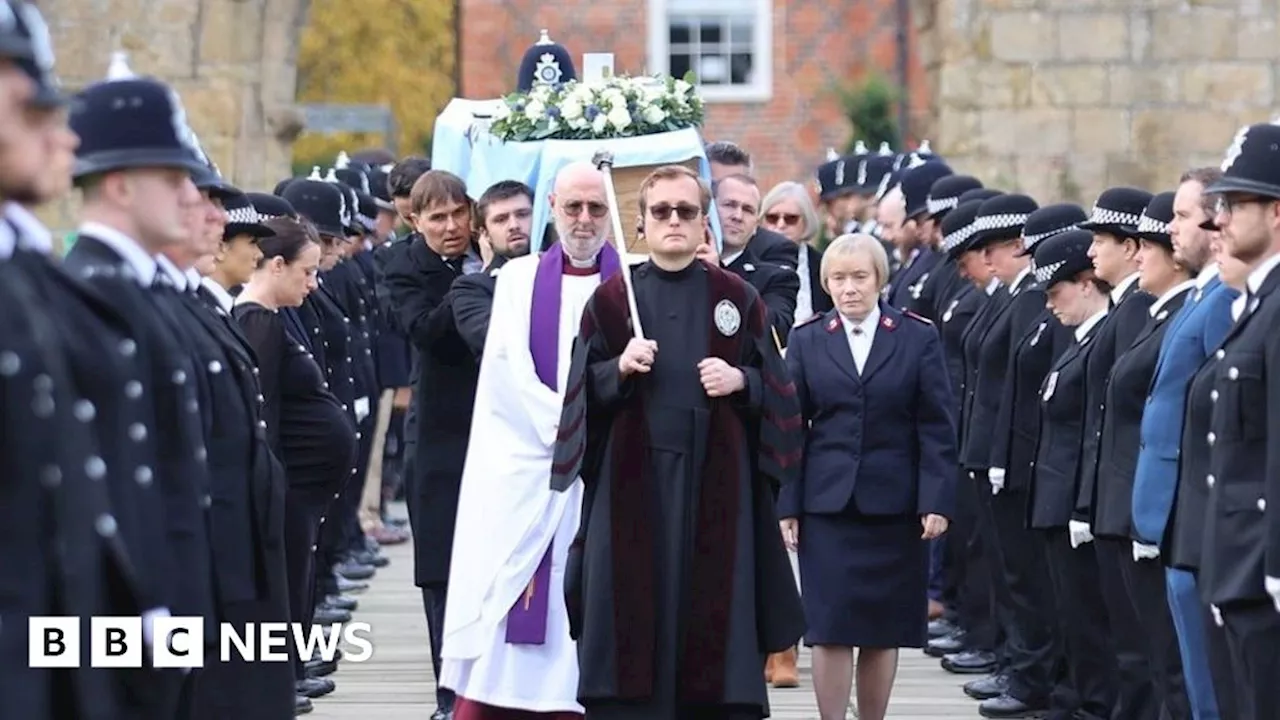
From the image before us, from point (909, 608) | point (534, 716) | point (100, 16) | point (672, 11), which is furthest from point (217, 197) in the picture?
point (672, 11)

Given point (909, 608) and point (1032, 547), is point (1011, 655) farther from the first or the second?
point (909, 608)

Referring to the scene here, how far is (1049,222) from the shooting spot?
9.91 metres

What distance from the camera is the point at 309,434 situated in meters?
8.45

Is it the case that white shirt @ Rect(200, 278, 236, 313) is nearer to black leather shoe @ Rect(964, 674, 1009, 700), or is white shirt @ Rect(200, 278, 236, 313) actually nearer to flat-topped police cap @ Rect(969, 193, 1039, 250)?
black leather shoe @ Rect(964, 674, 1009, 700)

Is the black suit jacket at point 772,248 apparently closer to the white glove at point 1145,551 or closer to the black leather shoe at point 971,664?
the black leather shoe at point 971,664

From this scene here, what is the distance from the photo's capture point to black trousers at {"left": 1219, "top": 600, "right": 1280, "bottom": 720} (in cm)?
639

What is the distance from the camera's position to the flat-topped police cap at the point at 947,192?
12.8 metres

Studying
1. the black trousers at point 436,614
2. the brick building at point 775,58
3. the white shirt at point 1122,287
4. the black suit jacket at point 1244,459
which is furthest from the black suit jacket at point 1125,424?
the brick building at point 775,58

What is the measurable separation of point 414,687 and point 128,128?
17.3ft

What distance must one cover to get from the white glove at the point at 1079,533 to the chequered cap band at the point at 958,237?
101 inches

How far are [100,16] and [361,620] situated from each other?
732 cm

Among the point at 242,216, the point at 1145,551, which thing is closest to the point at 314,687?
the point at 242,216

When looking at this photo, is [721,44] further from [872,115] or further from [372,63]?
[872,115]

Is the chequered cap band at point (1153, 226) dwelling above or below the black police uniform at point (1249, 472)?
above
